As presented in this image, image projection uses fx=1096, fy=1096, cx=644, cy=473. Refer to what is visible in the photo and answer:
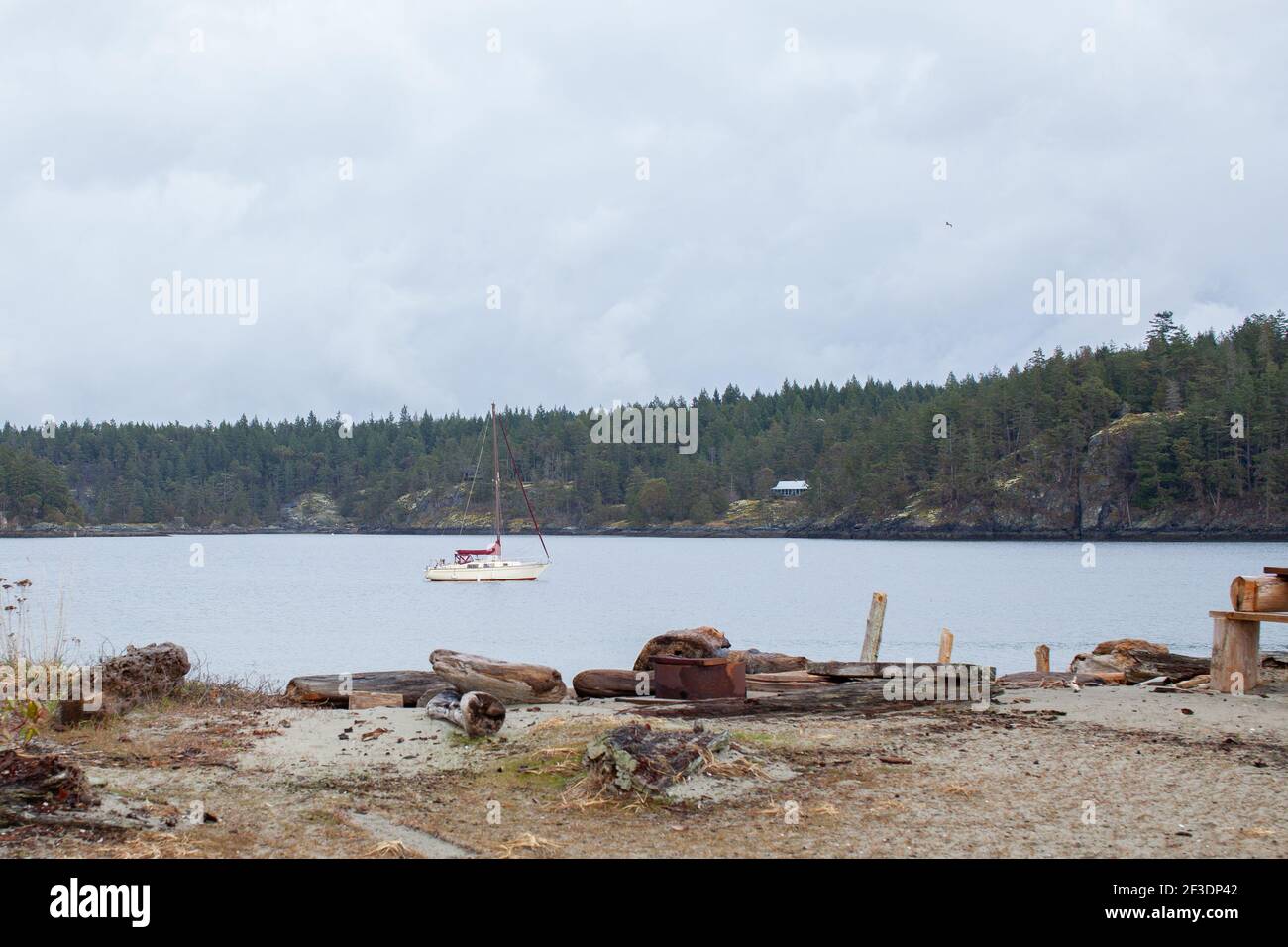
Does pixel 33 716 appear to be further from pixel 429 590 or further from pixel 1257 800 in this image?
pixel 429 590

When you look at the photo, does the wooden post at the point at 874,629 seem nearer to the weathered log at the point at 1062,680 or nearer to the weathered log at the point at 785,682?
the weathered log at the point at 1062,680

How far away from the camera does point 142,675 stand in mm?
13445

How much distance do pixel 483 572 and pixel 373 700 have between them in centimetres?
6815

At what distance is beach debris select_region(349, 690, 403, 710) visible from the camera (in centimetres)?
1430

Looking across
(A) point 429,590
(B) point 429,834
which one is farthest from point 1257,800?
(A) point 429,590

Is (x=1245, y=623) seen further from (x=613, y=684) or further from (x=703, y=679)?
(x=613, y=684)

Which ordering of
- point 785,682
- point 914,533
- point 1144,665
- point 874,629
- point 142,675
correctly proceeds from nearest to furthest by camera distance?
point 142,675 → point 785,682 → point 1144,665 → point 874,629 → point 914,533

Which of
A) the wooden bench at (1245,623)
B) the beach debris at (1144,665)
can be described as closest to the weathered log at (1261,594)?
the wooden bench at (1245,623)

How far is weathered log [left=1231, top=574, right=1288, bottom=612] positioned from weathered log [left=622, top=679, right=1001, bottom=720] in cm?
376

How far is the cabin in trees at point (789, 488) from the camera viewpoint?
188m

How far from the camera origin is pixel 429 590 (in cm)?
7650

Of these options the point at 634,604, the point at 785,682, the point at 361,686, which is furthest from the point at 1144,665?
the point at 634,604

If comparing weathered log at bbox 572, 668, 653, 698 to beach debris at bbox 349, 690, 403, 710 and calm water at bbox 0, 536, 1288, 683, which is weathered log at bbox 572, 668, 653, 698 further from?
calm water at bbox 0, 536, 1288, 683
